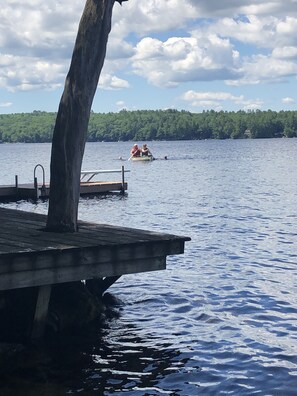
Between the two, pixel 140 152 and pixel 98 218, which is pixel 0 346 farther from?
pixel 140 152

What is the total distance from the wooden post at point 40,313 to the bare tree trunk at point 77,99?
1.70 m

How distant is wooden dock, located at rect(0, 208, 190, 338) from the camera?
9164mm

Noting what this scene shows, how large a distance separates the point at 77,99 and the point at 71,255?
8.52ft

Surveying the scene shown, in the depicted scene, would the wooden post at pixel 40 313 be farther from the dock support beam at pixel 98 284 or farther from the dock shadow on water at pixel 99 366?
the dock support beam at pixel 98 284

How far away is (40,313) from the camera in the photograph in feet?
32.7

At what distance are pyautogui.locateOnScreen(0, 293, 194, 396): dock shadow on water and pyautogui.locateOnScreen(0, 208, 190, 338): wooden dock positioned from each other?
656mm

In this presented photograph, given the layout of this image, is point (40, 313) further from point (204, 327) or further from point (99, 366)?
point (204, 327)

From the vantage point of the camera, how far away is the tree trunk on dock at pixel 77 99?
35.4ft

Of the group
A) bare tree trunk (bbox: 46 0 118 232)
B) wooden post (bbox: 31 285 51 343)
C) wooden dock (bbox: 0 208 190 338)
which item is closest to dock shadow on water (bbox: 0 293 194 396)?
wooden post (bbox: 31 285 51 343)

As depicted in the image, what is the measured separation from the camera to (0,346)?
943cm

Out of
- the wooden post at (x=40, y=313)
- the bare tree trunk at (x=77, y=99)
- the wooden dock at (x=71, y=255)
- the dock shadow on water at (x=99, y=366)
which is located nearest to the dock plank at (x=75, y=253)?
the wooden dock at (x=71, y=255)

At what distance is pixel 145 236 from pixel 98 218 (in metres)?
16.2

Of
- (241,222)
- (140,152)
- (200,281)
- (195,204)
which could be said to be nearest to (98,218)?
(241,222)

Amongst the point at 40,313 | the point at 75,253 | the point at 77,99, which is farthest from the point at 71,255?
the point at 77,99
